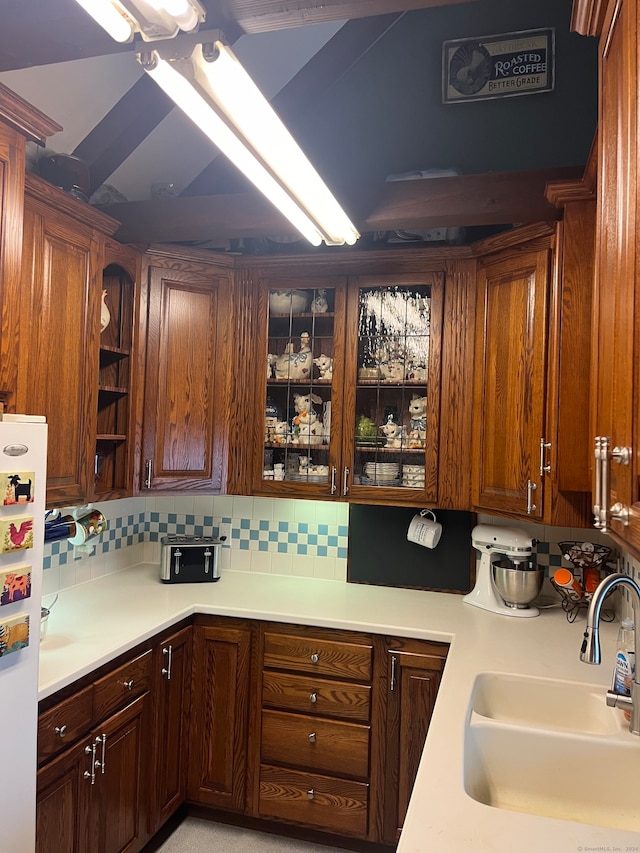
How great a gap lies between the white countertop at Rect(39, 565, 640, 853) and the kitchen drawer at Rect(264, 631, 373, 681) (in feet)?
0.27

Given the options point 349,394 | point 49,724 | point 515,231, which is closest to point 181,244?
point 349,394

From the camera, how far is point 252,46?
9.12ft

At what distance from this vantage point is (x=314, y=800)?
2.39m

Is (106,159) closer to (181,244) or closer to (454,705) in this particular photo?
(181,244)

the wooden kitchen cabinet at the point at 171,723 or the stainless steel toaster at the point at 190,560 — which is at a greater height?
the stainless steel toaster at the point at 190,560

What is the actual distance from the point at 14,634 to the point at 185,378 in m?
1.44

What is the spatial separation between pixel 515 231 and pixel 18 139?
1703 mm

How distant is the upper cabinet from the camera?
2586 mm

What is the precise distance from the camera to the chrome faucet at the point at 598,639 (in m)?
1.33

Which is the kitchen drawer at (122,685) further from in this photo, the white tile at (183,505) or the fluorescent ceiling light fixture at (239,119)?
the fluorescent ceiling light fixture at (239,119)

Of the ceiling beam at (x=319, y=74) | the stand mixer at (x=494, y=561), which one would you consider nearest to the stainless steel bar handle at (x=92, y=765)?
the stand mixer at (x=494, y=561)

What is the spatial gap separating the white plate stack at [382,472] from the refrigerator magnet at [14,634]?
4.96ft

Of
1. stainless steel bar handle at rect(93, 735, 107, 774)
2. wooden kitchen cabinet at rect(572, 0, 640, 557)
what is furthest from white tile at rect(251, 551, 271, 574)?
wooden kitchen cabinet at rect(572, 0, 640, 557)

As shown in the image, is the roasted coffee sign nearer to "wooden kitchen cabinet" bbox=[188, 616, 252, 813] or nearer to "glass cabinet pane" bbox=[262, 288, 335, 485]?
"glass cabinet pane" bbox=[262, 288, 335, 485]
